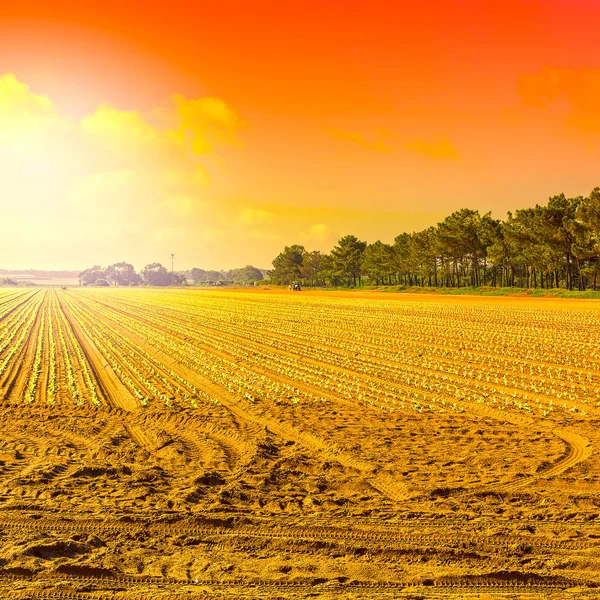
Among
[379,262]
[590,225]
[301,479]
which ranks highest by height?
[590,225]

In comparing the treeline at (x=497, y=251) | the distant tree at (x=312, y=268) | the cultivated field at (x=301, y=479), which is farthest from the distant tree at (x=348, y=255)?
the cultivated field at (x=301, y=479)

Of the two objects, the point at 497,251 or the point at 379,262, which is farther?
the point at 379,262

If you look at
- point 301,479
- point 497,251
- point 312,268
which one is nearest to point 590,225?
point 497,251

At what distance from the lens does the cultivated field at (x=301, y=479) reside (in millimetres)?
5871

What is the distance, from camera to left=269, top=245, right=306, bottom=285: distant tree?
160625 millimetres

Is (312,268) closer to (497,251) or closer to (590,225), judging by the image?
(497,251)

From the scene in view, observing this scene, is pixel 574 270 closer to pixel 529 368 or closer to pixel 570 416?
pixel 529 368

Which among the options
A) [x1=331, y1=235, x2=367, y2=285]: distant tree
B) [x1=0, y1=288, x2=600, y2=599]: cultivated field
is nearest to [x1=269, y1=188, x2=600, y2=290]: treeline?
[x1=331, y1=235, x2=367, y2=285]: distant tree

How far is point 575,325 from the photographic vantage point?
34094 mm

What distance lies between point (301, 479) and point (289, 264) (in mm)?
154582

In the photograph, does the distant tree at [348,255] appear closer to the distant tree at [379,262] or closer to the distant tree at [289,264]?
the distant tree at [379,262]

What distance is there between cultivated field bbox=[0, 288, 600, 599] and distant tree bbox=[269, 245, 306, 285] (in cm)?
13948

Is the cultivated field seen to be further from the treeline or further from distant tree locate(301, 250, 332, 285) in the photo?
distant tree locate(301, 250, 332, 285)

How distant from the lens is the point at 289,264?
163 metres
